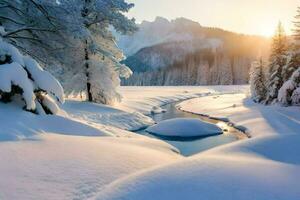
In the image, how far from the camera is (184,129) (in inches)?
866

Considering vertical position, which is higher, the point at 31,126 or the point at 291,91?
the point at 31,126

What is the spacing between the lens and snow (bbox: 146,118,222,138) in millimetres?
21656

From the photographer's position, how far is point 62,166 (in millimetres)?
7680

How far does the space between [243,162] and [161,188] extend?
7.74ft

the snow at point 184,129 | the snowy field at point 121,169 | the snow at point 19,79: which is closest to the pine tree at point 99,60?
the snow at point 184,129

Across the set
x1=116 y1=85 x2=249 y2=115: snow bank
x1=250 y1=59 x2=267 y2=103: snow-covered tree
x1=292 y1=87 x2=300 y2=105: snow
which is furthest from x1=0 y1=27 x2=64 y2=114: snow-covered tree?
x1=250 y1=59 x2=267 y2=103: snow-covered tree

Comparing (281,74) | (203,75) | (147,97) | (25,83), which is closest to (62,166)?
(25,83)

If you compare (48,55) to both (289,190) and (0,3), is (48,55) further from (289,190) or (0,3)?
(289,190)

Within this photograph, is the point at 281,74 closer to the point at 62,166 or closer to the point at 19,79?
the point at 19,79

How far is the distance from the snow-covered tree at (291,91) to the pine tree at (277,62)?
5.65 meters

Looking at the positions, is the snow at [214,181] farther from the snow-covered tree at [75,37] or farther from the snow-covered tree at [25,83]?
the snow-covered tree at [75,37]

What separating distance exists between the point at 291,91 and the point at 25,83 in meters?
25.0

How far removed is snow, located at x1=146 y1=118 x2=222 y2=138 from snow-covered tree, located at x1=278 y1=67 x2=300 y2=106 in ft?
32.3

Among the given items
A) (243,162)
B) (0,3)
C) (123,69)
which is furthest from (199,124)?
(243,162)
